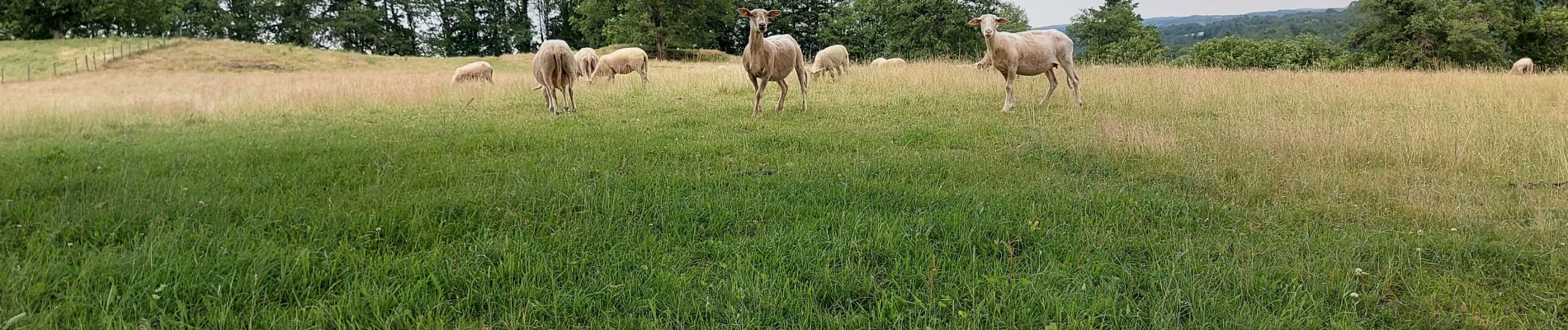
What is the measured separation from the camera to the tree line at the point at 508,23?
120ft

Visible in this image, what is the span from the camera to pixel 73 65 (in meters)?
27.3

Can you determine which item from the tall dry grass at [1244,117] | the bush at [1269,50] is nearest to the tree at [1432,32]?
the bush at [1269,50]

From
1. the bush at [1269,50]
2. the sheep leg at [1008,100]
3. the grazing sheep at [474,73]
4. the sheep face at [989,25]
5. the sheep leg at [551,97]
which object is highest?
the bush at [1269,50]

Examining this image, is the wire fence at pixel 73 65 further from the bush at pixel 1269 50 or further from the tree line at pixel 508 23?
the bush at pixel 1269 50

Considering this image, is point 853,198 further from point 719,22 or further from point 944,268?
point 719,22

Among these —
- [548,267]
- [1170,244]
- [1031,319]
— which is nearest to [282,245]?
[548,267]

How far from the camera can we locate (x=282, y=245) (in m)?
3.11

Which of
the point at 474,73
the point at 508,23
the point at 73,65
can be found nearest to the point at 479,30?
the point at 508,23

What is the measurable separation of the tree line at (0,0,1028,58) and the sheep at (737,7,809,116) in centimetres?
2402

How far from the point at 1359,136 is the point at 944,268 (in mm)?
5218

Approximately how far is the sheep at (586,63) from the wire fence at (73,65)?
21.0m

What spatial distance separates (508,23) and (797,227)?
6343 cm

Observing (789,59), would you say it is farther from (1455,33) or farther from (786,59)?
(1455,33)

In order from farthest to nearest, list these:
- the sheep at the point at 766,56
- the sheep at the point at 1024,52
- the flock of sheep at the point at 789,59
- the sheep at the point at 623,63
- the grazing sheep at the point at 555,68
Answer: the sheep at the point at 623,63 → the grazing sheep at the point at 555,68 → the sheep at the point at 1024,52 → the flock of sheep at the point at 789,59 → the sheep at the point at 766,56
